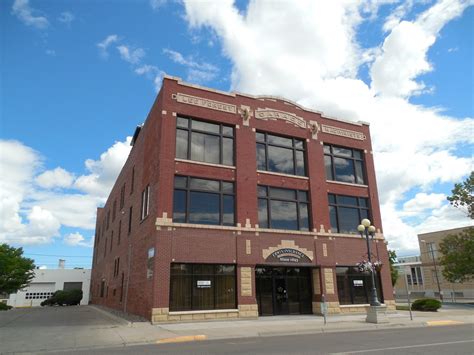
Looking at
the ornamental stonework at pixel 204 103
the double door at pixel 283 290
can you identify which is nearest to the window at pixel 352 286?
the double door at pixel 283 290

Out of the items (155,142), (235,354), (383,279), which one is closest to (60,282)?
(155,142)

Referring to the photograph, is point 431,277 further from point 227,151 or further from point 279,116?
point 227,151

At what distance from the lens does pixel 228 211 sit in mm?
22219

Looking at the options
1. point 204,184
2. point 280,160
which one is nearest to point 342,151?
point 280,160

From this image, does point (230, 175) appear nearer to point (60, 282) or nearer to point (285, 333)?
point (285, 333)

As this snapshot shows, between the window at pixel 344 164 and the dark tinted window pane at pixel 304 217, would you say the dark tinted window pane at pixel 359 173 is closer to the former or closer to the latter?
the window at pixel 344 164

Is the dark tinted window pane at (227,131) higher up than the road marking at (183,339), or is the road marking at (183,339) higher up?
the dark tinted window pane at (227,131)

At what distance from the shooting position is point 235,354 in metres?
10.0

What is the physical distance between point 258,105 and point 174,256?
452 inches

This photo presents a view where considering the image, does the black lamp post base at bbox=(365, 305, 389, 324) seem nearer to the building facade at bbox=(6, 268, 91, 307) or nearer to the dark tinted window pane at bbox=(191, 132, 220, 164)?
the dark tinted window pane at bbox=(191, 132, 220, 164)

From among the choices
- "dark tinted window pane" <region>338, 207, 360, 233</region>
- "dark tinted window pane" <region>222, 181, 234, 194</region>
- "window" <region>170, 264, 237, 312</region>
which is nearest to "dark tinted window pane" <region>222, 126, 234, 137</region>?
"dark tinted window pane" <region>222, 181, 234, 194</region>

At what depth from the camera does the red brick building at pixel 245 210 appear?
20297 millimetres

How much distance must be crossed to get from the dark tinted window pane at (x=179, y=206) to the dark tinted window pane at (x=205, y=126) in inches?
171

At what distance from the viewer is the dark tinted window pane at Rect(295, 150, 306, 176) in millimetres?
25648
